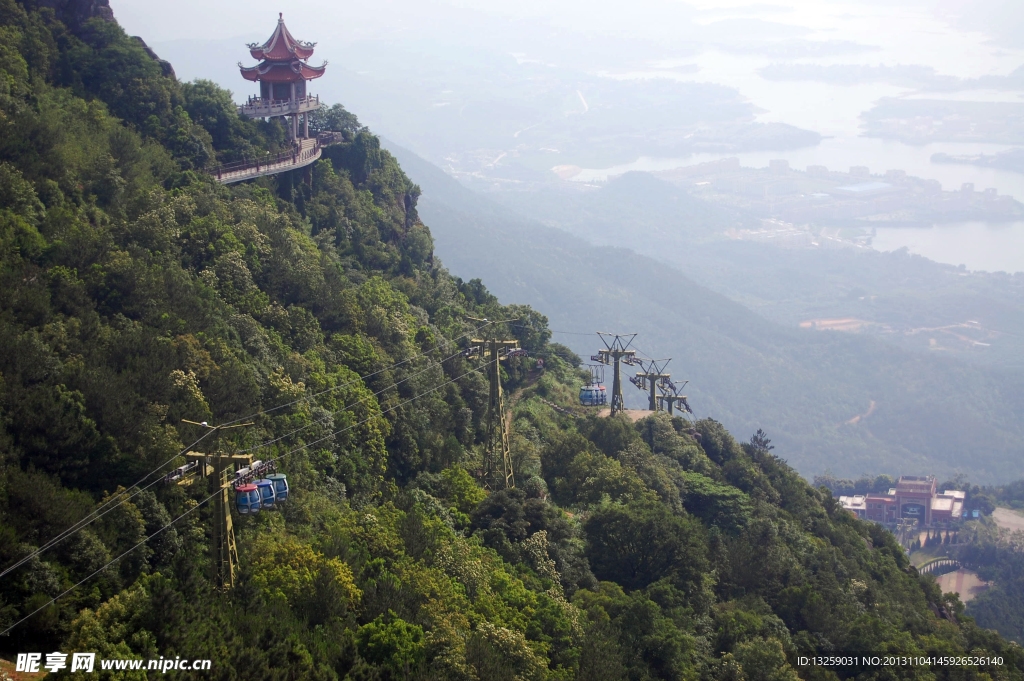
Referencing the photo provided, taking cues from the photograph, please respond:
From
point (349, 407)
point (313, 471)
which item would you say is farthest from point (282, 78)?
point (313, 471)

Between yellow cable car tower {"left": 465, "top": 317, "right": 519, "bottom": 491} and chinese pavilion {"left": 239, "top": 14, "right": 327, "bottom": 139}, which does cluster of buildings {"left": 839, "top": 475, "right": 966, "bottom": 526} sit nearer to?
chinese pavilion {"left": 239, "top": 14, "right": 327, "bottom": 139}

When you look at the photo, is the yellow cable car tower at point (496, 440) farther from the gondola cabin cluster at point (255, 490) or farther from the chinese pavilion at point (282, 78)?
the chinese pavilion at point (282, 78)

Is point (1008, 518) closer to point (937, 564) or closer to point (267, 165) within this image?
point (937, 564)

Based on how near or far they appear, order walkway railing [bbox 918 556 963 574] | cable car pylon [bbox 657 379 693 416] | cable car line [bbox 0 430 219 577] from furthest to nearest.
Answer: walkway railing [bbox 918 556 963 574], cable car pylon [bbox 657 379 693 416], cable car line [bbox 0 430 219 577]

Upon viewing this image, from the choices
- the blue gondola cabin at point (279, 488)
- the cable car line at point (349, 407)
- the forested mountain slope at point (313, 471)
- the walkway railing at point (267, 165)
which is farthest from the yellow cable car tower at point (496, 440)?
the walkway railing at point (267, 165)

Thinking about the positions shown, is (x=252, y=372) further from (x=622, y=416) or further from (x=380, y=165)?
(x=380, y=165)

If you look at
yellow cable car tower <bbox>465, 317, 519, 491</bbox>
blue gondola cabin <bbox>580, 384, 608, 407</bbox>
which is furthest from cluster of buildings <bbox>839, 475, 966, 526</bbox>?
yellow cable car tower <bbox>465, 317, 519, 491</bbox>
